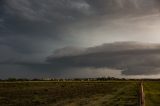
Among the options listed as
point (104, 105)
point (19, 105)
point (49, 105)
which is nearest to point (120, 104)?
point (104, 105)

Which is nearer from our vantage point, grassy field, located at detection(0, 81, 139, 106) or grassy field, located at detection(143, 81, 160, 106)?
grassy field, located at detection(143, 81, 160, 106)

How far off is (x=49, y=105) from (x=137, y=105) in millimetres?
9206

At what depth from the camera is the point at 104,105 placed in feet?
139

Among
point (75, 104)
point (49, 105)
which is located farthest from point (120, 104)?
point (49, 105)

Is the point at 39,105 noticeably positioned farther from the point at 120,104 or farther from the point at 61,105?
the point at 120,104

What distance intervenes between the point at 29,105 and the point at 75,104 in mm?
4850

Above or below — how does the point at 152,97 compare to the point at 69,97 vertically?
below

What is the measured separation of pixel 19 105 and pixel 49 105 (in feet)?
10.8

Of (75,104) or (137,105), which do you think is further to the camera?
(75,104)

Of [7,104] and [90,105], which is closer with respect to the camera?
[90,105]

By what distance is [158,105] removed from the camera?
4025cm

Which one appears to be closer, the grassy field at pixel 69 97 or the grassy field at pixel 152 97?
the grassy field at pixel 152 97

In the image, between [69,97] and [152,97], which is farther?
[69,97]

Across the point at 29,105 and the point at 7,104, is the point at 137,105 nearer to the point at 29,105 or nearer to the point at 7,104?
the point at 29,105
